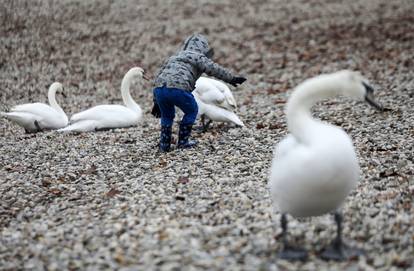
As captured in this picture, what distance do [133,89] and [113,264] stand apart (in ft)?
38.4

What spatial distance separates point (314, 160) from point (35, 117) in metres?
7.96

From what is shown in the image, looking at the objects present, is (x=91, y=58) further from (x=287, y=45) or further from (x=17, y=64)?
(x=287, y=45)

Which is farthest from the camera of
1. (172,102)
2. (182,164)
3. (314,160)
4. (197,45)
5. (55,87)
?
(55,87)

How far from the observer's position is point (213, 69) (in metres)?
8.38

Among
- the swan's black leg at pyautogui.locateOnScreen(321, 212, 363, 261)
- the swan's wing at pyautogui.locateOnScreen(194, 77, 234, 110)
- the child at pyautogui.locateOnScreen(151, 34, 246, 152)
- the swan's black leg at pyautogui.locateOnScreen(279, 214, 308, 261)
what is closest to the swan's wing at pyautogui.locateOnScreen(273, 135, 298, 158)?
the swan's black leg at pyautogui.locateOnScreen(279, 214, 308, 261)

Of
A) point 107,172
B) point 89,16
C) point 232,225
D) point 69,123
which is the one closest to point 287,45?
point 89,16

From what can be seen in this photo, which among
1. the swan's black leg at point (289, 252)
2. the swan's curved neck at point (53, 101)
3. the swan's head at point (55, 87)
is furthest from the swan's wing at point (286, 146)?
the swan's head at point (55, 87)

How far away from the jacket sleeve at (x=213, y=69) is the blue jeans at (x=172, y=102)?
17.3 inches

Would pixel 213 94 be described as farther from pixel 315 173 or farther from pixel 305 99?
pixel 315 173

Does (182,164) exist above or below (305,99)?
above

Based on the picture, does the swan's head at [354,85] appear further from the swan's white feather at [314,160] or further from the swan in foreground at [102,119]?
the swan in foreground at [102,119]

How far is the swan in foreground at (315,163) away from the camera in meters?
4.30

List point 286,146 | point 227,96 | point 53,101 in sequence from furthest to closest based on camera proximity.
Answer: point 53,101 → point 227,96 → point 286,146

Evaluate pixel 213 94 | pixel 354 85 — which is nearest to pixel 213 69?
pixel 213 94
